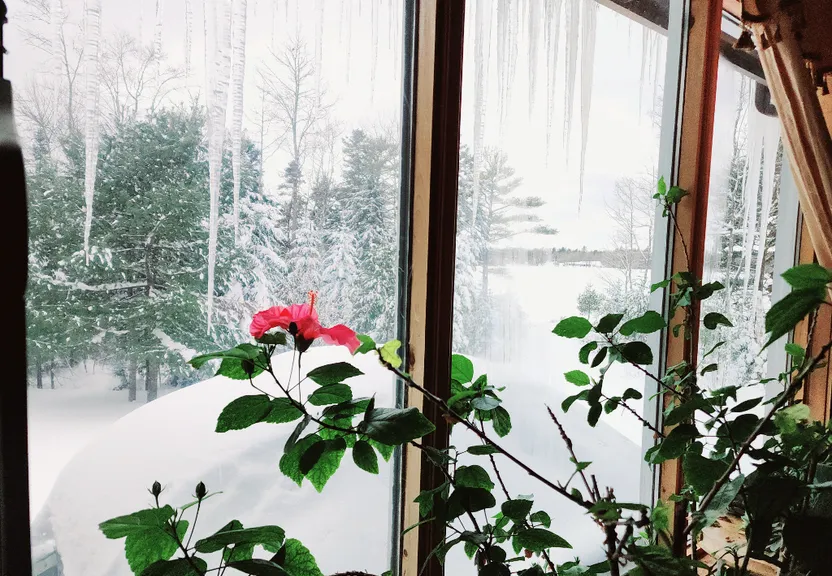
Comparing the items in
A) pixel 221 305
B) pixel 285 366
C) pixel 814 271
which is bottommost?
pixel 285 366

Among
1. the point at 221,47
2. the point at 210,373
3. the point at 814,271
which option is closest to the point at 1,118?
the point at 221,47

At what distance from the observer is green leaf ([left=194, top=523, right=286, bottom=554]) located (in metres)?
0.53

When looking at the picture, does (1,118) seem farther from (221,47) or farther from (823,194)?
(823,194)

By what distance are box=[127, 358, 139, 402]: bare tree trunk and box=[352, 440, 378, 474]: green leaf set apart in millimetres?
392

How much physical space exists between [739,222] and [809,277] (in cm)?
180

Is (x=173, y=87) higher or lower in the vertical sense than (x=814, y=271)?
higher

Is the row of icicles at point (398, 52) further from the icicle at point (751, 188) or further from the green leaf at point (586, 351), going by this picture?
the icicle at point (751, 188)

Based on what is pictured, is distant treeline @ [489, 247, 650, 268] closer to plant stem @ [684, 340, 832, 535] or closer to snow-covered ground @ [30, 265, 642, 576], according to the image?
snow-covered ground @ [30, 265, 642, 576]

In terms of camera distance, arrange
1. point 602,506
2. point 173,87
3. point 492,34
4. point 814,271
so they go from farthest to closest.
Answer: point 492,34
point 173,87
point 814,271
point 602,506

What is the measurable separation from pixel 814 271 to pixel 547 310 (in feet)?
2.65

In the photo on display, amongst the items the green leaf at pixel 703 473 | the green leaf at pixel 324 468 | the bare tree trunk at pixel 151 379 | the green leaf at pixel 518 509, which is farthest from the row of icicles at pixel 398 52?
the green leaf at pixel 703 473

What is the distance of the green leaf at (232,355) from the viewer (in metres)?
0.59

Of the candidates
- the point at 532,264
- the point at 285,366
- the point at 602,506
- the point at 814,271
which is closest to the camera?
the point at 602,506

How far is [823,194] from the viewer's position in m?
1.51
